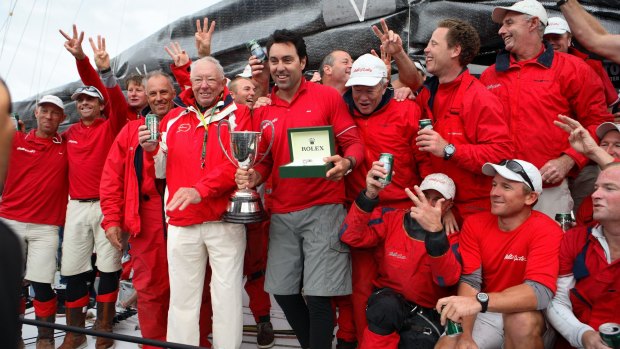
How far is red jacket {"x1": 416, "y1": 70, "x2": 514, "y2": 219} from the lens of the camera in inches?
127

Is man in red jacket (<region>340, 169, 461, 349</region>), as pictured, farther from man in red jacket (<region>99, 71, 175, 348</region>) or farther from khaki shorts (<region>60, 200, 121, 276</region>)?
khaki shorts (<region>60, 200, 121, 276</region>)

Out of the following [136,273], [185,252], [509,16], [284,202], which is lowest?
[136,273]

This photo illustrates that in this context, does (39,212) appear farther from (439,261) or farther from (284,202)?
(439,261)

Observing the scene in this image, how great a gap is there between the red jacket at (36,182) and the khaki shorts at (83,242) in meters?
0.27

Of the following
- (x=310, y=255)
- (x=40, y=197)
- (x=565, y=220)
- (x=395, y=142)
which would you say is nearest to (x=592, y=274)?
(x=565, y=220)

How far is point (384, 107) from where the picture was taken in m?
3.57

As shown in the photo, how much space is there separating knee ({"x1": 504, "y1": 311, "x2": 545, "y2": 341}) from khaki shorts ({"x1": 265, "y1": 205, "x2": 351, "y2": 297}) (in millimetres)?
1000

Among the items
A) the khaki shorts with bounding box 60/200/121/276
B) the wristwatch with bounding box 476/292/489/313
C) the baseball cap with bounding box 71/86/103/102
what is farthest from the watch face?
the baseball cap with bounding box 71/86/103/102

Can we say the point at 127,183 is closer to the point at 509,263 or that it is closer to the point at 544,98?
the point at 509,263

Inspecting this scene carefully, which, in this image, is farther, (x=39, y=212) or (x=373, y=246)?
(x=39, y=212)

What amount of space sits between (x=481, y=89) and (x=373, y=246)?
1.19m

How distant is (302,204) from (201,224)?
675 millimetres

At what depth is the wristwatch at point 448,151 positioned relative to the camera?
126 inches

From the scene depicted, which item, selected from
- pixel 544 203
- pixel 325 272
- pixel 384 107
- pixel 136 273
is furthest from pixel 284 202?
pixel 544 203
